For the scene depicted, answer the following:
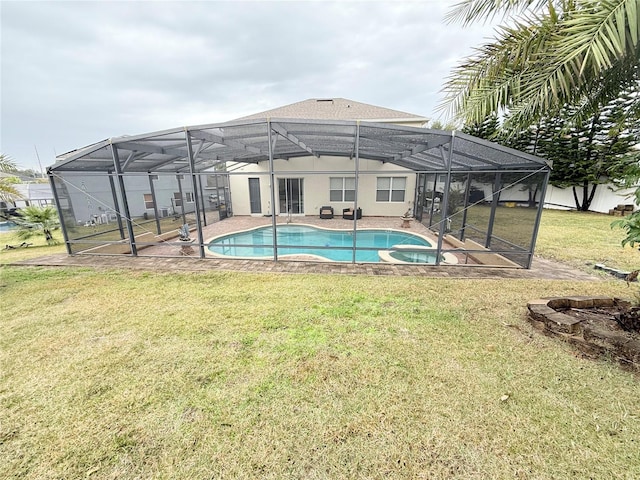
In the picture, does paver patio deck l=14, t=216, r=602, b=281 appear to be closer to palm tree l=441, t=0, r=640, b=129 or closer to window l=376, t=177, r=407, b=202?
palm tree l=441, t=0, r=640, b=129

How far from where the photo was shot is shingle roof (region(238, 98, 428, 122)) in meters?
14.2

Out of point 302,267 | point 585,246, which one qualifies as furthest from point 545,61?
point 585,246

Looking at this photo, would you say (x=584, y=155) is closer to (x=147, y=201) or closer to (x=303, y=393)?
(x=303, y=393)

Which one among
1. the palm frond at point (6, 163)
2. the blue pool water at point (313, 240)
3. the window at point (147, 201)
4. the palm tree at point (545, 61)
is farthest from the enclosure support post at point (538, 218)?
the window at point (147, 201)

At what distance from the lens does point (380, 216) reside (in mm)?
14234

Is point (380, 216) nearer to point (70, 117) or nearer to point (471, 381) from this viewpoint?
point (471, 381)

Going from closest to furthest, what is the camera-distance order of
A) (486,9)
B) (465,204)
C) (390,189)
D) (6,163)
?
1. (486,9)
2. (6,163)
3. (465,204)
4. (390,189)

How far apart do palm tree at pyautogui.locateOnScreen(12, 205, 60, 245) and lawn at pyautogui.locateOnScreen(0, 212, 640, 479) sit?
5.65 meters

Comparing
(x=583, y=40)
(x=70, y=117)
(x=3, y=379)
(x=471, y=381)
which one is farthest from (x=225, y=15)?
(x=70, y=117)

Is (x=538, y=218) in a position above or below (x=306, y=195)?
below

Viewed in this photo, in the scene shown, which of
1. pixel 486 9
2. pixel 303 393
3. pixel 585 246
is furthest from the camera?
pixel 585 246

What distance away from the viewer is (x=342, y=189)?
46.5ft

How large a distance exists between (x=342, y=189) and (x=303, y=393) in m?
12.5

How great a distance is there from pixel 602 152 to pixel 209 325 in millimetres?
23358
